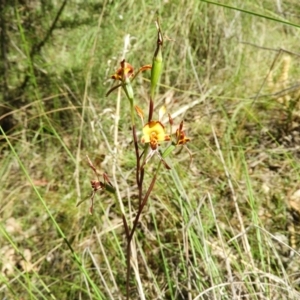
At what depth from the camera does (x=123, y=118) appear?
230 centimetres

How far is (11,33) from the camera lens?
7.89ft

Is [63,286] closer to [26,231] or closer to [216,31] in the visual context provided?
[26,231]

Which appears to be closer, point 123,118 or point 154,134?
point 154,134

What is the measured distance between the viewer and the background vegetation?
6.19 ft

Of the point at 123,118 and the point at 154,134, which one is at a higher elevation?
the point at 154,134

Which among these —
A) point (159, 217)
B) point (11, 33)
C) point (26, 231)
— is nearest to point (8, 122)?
point (11, 33)

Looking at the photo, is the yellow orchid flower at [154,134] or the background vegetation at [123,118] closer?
the yellow orchid flower at [154,134]

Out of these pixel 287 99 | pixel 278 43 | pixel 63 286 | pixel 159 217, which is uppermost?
pixel 278 43

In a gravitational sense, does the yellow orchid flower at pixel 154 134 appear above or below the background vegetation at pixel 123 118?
above

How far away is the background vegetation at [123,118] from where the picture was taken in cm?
189

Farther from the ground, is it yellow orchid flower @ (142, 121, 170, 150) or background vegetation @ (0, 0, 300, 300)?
yellow orchid flower @ (142, 121, 170, 150)

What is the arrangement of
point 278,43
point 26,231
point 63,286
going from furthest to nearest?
point 278,43, point 26,231, point 63,286

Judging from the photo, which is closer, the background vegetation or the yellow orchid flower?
the yellow orchid flower

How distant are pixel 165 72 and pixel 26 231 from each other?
38.9 inches
